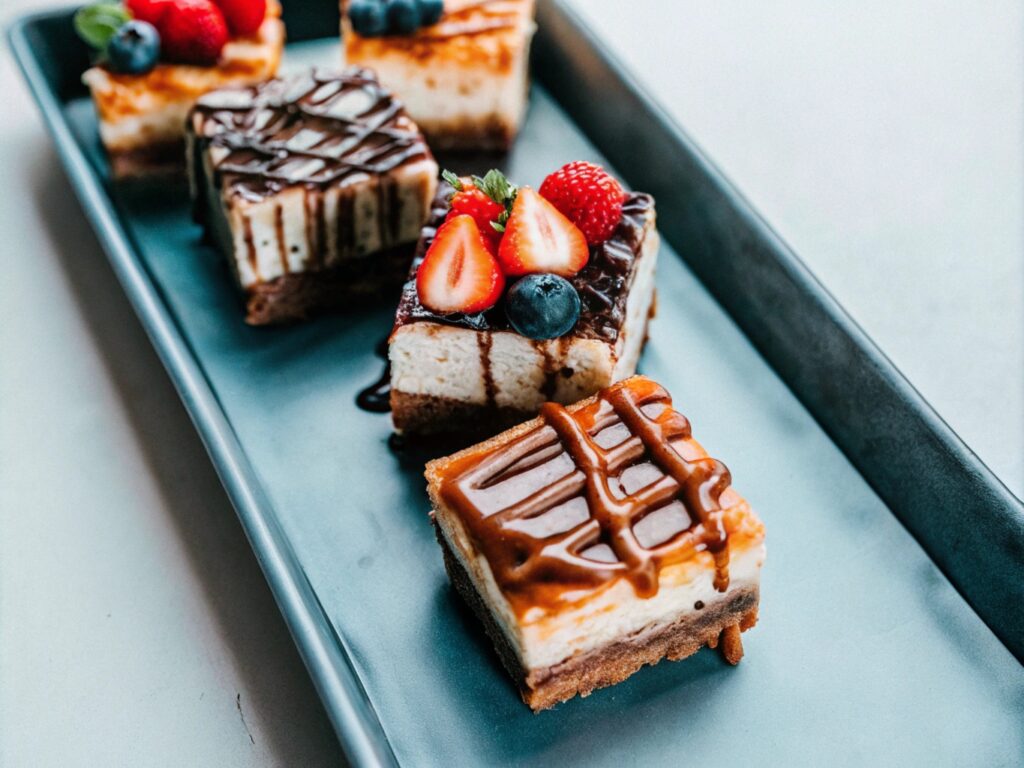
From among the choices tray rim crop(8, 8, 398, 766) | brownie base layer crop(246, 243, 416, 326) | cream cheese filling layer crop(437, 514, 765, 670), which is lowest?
brownie base layer crop(246, 243, 416, 326)

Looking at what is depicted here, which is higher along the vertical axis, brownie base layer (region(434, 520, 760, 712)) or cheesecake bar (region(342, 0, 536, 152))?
cheesecake bar (region(342, 0, 536, 152))

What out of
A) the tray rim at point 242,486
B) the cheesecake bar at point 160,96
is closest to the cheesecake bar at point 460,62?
the cheesecake bar at point 160,96

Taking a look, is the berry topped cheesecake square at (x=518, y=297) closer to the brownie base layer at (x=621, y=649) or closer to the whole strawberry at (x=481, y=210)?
the whole strawberry at (x=481, y=210)

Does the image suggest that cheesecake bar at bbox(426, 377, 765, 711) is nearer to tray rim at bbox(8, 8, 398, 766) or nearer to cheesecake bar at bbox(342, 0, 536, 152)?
tray rim at bbox(8, 8, 398, 766)

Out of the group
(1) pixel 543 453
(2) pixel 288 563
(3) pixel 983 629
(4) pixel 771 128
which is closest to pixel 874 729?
(3) pixel 983 629

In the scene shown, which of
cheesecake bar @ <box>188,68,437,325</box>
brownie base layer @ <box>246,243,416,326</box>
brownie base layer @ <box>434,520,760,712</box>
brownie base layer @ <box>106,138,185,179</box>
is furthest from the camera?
brownie base layer @ <box>106,138,185,179</box>

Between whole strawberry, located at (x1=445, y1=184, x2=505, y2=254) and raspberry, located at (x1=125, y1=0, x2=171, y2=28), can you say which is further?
raspberry, located at (x1=125, y1=0, x2=171, y2=28)

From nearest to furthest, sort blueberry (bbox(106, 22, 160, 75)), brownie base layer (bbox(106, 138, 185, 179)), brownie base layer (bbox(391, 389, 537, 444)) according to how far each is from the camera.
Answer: brownie base layer (bbox(391, 389, 537, 444)), blueberry (bbox(106, 22, 160, 75)), brownie base layer (bbox(106, 138, 185, 179))

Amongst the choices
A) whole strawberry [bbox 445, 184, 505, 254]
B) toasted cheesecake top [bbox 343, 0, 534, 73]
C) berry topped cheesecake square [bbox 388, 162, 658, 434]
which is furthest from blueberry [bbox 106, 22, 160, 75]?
whole strawberry [bbox 445, 184, 505, 254]
